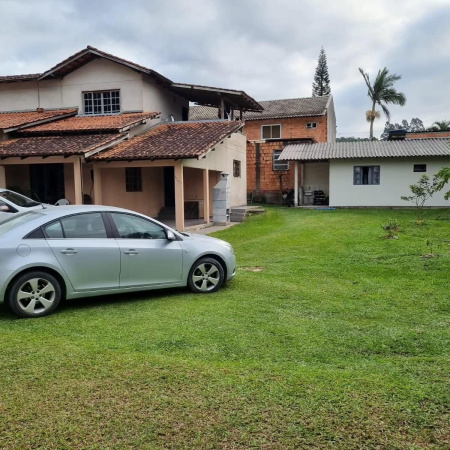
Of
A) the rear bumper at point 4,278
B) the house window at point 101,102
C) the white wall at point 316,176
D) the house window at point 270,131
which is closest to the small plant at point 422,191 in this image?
the white wall at point 316,176

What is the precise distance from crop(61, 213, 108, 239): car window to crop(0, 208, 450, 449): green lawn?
38.8 inches

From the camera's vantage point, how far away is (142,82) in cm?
1898

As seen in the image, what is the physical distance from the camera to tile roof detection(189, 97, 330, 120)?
3462 cm

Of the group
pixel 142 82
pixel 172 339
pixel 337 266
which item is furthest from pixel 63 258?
pixel 142 82

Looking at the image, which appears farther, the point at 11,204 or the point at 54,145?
the point at 54,145

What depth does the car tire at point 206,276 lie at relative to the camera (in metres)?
6.78

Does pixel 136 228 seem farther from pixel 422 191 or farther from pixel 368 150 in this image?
pixel 368 150

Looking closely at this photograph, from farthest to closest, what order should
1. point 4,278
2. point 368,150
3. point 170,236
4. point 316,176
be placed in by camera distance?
1. point 316,176
2. point 368,150
3. point 170,236
4. point 4,278

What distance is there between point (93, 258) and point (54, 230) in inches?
24.2

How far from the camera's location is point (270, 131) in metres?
35.7

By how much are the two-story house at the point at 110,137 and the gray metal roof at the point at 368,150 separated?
437 cm

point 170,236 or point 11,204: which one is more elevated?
point 11,204

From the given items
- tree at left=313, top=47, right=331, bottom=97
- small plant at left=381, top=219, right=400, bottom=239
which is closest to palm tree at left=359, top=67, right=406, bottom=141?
tree at left=313, top=47, right=331, bottom=97

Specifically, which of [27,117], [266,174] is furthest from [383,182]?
[27,117]
